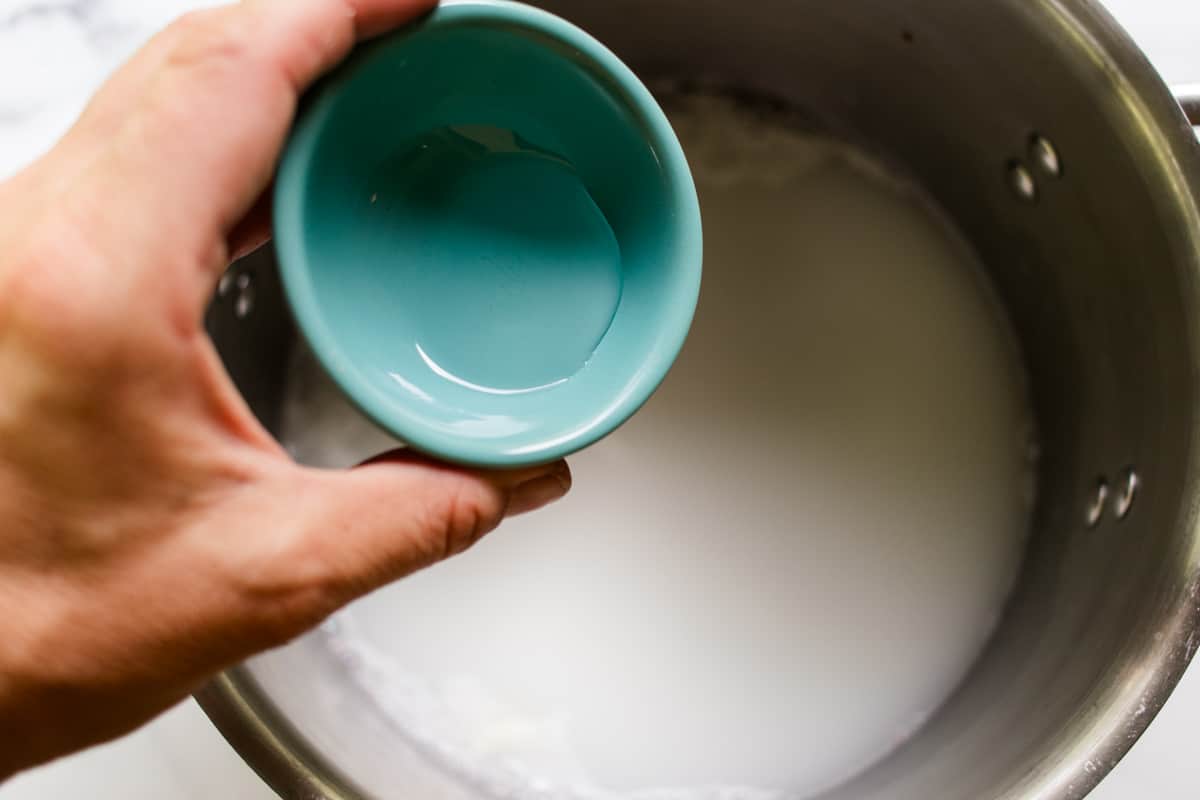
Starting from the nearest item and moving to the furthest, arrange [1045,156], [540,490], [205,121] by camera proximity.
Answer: [205,121]
[540,490]
[1045,156]

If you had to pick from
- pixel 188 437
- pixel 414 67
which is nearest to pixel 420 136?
pixel 414 67

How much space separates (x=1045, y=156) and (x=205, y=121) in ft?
1.54

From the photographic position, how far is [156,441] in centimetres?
38

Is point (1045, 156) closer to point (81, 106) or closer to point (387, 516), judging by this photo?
point (387, 516)

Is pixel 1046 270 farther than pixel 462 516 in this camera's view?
Yes

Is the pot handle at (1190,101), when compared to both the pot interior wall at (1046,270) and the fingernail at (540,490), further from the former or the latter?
the fingernail at (540,490)

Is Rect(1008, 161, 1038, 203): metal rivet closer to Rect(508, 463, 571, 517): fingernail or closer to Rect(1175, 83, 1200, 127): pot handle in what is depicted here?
Rect(1175, 83, 1200, 127): pot handle

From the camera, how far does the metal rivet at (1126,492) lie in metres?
0.57

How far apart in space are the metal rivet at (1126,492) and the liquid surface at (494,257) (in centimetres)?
33

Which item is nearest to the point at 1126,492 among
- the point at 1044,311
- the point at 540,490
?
the point at 1044,311

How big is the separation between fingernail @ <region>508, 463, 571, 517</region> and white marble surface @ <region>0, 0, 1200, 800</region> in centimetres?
28

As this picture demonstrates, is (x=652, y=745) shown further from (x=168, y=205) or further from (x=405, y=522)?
(x=168, y=205)

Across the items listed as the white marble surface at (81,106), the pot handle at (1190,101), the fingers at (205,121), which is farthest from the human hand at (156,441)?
the pot handle at (1190,101)

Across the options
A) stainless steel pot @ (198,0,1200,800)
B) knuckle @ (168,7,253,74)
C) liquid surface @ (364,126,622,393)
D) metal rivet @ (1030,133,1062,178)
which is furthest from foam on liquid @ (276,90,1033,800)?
knuckle @ (168,7,253,74)
